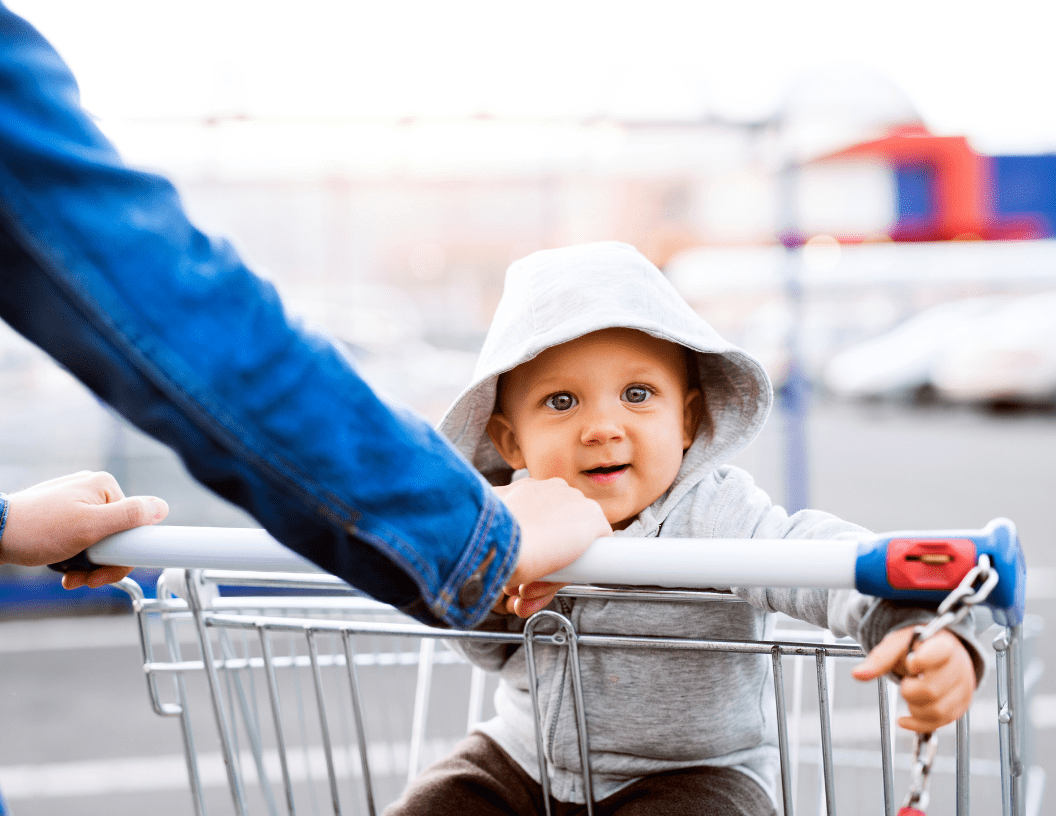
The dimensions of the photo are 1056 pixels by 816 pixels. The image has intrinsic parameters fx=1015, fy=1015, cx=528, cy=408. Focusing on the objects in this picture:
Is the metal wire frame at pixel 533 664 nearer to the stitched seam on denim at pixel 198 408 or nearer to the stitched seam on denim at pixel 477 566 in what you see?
the stitched seam on denim at pixel 477 566

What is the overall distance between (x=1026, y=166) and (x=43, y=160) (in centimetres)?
1052

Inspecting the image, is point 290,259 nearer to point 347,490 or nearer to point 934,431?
point 347,490

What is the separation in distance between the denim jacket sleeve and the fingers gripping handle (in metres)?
0.38

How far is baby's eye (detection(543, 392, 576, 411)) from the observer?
4.90 feet

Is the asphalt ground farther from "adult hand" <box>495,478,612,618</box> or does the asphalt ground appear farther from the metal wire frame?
"adult hand" <box>495,478,612,618</box>

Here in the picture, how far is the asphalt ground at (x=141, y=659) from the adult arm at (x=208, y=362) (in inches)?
37.3

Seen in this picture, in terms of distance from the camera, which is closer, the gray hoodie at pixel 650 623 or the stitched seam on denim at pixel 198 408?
the stitched seam on denim at pixel 198 408

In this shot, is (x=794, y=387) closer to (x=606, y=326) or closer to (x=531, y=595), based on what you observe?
(x=606, y=326)

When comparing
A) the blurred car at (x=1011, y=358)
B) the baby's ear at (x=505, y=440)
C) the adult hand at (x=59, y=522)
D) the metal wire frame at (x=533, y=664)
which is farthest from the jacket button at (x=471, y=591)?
the blurred car at (x=1011, y=358)

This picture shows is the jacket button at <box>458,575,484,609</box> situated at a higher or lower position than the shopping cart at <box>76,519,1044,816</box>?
higher

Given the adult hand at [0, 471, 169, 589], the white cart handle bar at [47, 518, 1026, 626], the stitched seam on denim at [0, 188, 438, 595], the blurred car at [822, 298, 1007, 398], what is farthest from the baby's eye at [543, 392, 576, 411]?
the blurred car at [822, 298, 1007, 398]

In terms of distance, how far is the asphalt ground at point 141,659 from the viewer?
119 inches

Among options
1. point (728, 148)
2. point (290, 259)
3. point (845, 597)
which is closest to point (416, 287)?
point (290, 259)

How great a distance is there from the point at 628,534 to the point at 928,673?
2.01 ft
